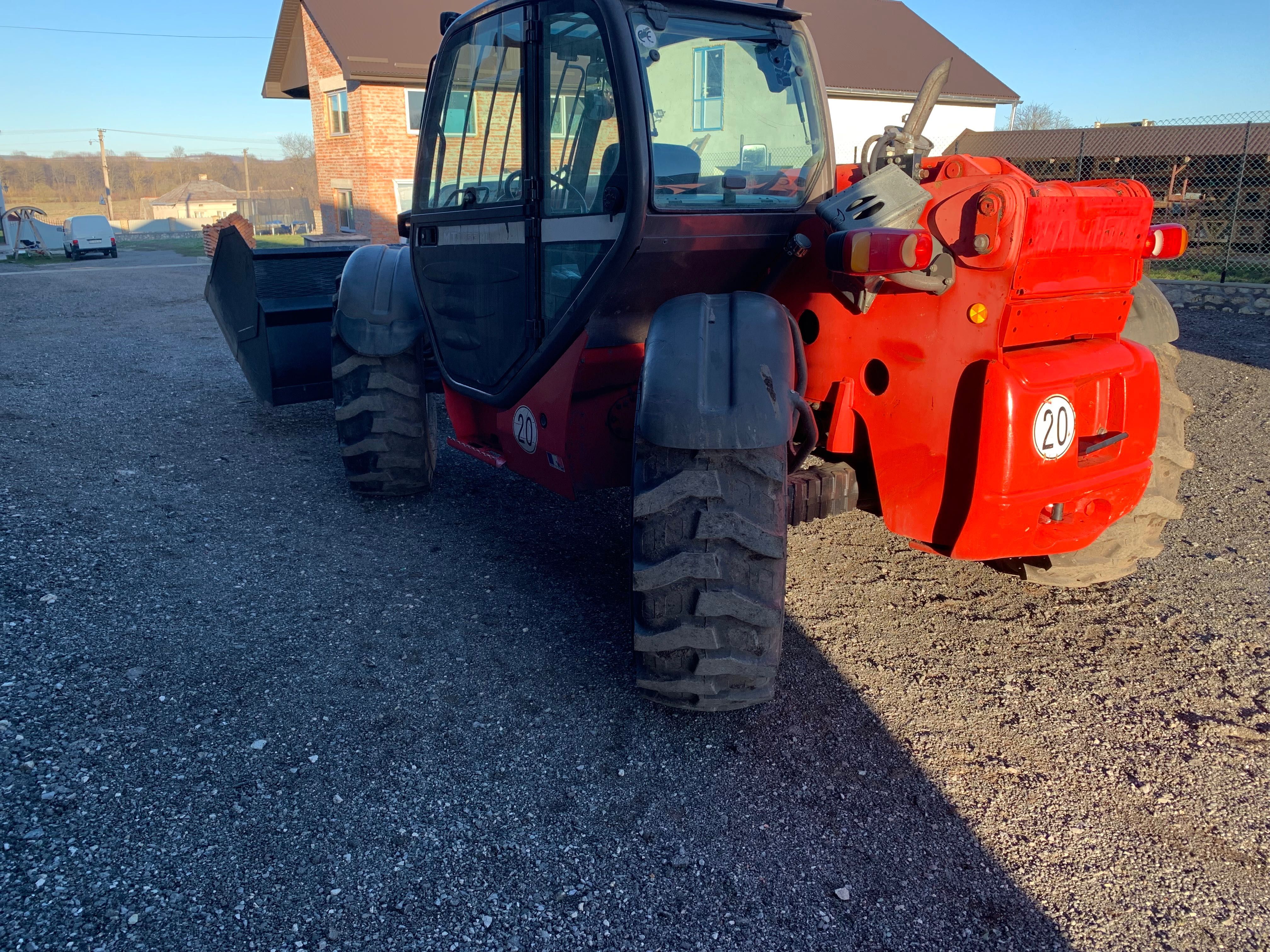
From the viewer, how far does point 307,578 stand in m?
4.12

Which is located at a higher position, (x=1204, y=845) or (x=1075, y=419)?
(x=1075, y=419)

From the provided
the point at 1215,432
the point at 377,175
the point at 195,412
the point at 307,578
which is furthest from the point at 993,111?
the point at 307,578

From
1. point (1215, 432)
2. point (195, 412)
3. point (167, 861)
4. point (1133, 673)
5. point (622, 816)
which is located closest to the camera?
point (167, 861)

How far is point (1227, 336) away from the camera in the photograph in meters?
9.71

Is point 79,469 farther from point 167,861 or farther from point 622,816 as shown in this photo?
point 622,816

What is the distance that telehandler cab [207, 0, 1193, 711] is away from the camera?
267 centimetres

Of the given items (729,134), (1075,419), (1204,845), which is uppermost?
(729,134)

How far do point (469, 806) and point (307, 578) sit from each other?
1.91 m

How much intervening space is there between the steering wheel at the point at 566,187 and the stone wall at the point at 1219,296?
31.0ft

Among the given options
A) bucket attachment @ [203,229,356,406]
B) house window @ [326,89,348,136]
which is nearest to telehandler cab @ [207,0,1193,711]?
bucket attachment @ [203,229,356,406]

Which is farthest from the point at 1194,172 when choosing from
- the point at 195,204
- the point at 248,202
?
the point at 195,204

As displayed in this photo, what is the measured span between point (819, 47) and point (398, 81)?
12.0 m

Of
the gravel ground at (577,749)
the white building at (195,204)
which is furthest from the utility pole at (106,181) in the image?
the gravel ground at (577,749)

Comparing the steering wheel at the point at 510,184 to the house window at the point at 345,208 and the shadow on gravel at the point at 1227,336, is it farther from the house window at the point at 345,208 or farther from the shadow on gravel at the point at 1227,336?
the house window at the point at 345,208
